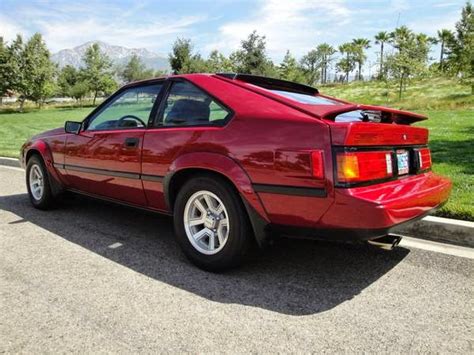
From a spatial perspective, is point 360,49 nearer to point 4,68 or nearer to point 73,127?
point 4,68

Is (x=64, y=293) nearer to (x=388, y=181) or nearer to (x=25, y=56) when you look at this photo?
(x=388, y=181)

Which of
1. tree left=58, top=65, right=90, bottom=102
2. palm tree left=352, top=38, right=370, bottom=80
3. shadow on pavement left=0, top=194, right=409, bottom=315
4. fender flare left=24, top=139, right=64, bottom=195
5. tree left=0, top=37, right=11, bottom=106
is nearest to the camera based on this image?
shadow on pavement left=0, top=194, right=409, bottom=315

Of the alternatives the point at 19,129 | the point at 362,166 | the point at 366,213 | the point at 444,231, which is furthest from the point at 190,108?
the point at 19,129

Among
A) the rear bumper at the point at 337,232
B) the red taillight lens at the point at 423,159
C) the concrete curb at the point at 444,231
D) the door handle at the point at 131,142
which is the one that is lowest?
the concrete curb at the point at 444,231

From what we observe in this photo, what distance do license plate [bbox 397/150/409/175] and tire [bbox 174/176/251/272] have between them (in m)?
1.22

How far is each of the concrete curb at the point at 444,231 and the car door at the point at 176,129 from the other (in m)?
2.00

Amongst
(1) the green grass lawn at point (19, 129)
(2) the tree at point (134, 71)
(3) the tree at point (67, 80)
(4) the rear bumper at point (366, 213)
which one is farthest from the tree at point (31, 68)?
(4) the rear bumper at point (366, 213)

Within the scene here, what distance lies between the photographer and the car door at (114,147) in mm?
4055

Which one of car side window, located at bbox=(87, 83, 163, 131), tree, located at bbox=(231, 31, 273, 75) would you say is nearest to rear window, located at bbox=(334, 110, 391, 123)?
car side window, located at bbox=(87, 83, 163, 131)

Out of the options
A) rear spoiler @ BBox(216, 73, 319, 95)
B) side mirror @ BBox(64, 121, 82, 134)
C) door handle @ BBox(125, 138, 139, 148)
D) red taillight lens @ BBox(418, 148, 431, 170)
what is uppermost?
rear spoiler @ BBox(216, 73, 319, 95)

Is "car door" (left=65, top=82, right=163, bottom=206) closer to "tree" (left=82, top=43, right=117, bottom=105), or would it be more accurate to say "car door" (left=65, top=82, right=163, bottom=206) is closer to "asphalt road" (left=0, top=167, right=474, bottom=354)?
"asphalt road" (left=0, top=167, right=474, bottom=354)

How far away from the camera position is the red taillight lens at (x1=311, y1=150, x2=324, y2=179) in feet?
9.24

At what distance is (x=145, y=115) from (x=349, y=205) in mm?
2171

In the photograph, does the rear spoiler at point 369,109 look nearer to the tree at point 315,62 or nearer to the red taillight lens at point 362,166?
the red taillight lens at point 362,166
